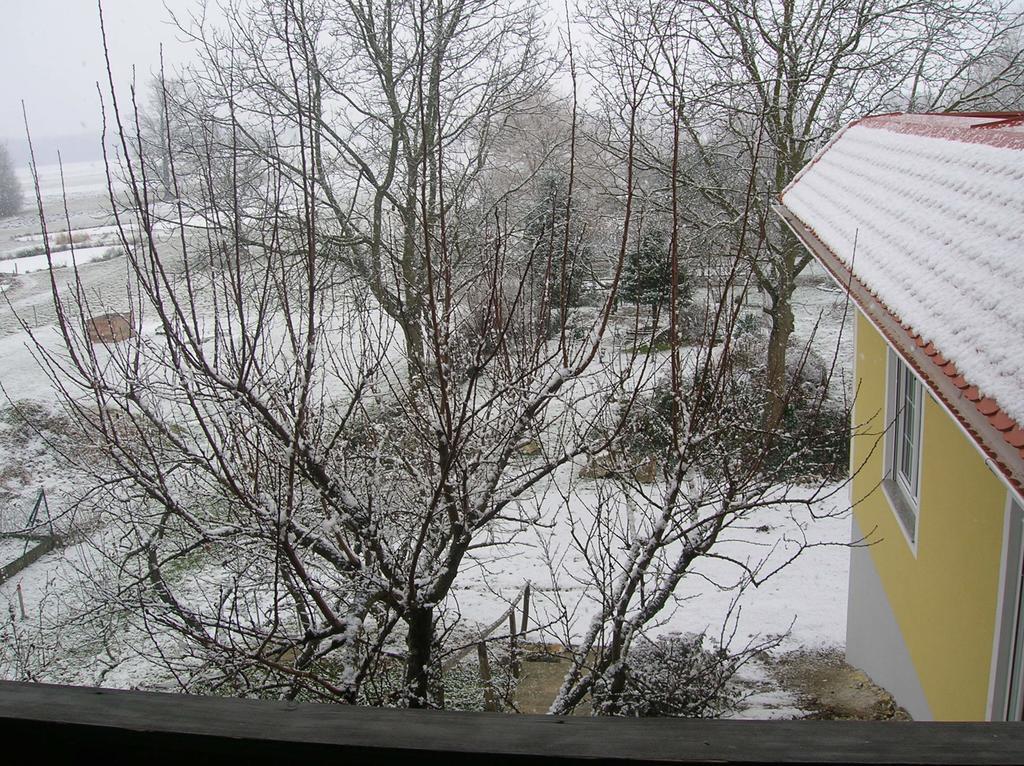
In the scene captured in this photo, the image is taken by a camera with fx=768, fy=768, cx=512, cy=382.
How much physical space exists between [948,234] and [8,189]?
34.4 m

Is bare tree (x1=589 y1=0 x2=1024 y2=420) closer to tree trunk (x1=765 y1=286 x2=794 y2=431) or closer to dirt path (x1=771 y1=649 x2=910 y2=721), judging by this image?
tree trunk (x1=765 y1=286 x2=794 y2=431)

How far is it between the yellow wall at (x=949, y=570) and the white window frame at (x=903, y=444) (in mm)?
147

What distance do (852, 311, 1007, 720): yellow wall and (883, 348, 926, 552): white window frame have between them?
147mm

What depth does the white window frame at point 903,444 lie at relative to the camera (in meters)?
5.66

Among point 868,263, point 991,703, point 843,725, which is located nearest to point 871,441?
point 868,263

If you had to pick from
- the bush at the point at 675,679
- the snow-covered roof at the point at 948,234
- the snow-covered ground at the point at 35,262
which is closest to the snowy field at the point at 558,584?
the bush at the point at 675,679

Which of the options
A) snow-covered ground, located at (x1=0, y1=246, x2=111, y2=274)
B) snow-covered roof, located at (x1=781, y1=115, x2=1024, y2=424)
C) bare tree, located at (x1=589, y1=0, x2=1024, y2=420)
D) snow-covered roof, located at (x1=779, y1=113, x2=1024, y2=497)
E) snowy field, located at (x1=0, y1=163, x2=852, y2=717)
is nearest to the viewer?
snow-covered roof, located at (x1=779, y1=113, x2=1024, y2=497)

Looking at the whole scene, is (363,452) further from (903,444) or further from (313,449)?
(903,444)

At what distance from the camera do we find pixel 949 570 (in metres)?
4.49

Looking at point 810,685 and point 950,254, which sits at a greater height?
point 950,254

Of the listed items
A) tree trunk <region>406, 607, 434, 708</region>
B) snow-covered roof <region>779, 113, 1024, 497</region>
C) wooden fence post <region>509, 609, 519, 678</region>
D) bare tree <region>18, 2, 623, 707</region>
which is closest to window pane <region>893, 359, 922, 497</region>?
snow-covered roof <region>779, 113, 1024, 497</region>

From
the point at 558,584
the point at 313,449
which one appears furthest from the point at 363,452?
the point at 558,584

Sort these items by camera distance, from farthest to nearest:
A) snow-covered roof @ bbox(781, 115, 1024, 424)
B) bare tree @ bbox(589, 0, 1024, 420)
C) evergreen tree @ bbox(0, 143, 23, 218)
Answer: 1. evergreen tree @ bbox(0, 143, 23, 218)
2. bare tree @ bbox(589, 0, 1024, 420)
3. snow-covered roof @ bbox(781, 115, 1024, 424)

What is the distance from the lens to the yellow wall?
151 inches
